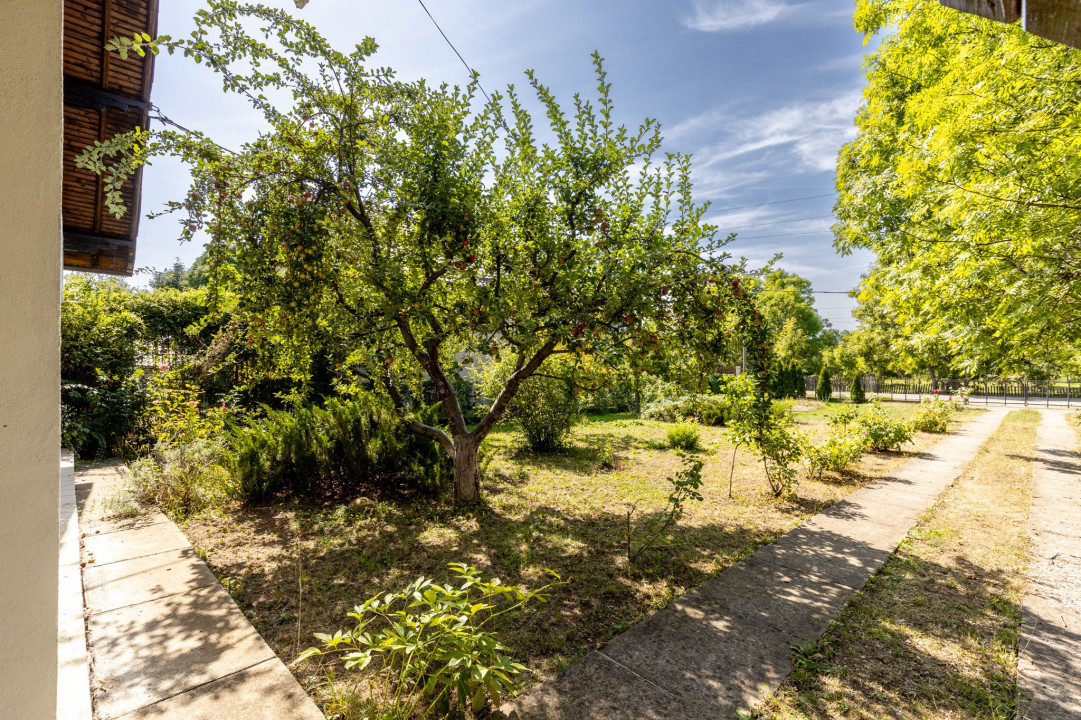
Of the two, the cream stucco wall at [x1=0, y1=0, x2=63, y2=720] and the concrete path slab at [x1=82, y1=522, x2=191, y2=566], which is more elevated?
the cream stucco wall at [x1=0, y1=0, x2=63, y2=720]

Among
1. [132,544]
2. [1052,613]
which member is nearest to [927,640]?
[1052,613]

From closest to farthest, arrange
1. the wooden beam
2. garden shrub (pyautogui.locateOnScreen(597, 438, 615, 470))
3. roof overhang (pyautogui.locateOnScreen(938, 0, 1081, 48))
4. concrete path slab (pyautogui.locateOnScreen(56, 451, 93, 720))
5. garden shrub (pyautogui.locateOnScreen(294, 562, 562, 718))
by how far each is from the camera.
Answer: roof overhang (pyautogui.locateOnScreen(938, 0, 1081, 48)), garden shrub (pyautogui.locateOnScreen(294, 562, 562, 718)), concrete path slab (pyautogui.locateOnScreen(56, 451, 93, 720)), the wooden beam, garden shrub (pyautogui.locateOnScreen(597, 438, 615, 470))

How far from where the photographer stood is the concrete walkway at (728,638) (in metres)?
2.35

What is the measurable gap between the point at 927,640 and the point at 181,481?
7.12m

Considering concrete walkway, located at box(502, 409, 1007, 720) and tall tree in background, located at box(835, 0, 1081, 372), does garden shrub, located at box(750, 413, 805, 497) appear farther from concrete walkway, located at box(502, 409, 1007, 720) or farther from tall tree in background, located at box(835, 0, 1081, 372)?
tall tree in background, located at box(835, 0, 1081, 372)

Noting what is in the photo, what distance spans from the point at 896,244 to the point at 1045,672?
32.0 feet

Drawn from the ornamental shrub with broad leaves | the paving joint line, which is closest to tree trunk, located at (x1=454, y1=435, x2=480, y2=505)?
the ornamental shrub with broad leaves

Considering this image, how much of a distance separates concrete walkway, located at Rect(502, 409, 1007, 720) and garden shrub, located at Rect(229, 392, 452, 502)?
11.5 ft

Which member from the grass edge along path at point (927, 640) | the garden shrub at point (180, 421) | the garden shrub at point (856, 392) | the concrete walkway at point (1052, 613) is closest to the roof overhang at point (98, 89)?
the garden shrub at point (180, 421)

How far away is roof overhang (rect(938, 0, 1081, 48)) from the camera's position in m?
1.04

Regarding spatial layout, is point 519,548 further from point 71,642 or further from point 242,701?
point 71,642

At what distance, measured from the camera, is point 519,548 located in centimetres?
436

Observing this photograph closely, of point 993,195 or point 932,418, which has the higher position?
point 993,195

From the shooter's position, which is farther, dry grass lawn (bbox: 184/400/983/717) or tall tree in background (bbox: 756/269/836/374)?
tall tree in background (bbox: 756/269/836/374)
